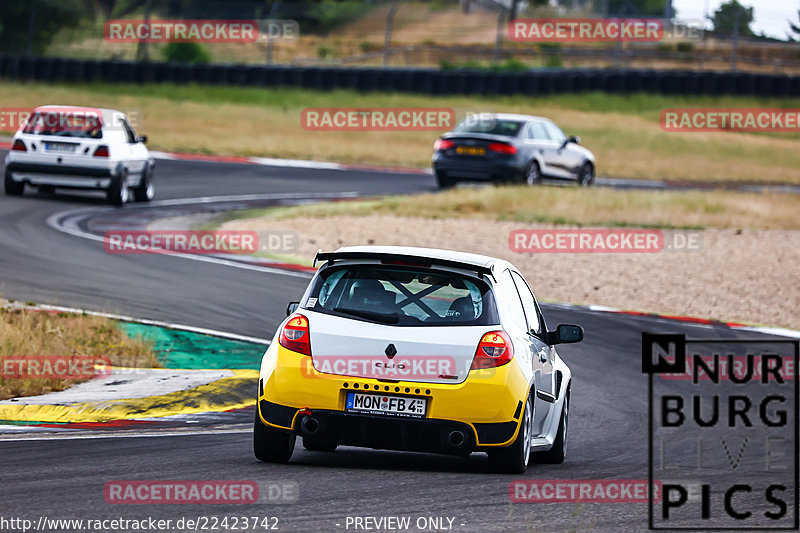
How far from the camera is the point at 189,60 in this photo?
48562 mm

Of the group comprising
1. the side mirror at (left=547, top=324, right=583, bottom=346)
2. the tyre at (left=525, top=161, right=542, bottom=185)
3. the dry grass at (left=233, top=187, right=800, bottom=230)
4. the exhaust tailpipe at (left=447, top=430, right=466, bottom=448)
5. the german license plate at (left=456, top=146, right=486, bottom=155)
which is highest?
the side mirror at (left=547, top=324, right=583, bottom=346)

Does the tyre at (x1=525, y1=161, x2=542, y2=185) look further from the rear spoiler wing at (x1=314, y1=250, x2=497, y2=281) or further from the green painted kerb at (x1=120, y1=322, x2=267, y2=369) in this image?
the rear spoiler wing at (x1=314, y1=250, x2=497, y2=281)

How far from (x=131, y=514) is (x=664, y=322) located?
1032 cm

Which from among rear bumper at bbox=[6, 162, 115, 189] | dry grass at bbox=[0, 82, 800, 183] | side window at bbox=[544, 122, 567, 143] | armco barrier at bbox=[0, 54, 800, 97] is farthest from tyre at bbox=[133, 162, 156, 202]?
armco barrier at bbox=[0, 54, 800, 97]

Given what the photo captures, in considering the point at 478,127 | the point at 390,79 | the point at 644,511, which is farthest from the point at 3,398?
the point at 390,79

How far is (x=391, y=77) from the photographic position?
42719mm

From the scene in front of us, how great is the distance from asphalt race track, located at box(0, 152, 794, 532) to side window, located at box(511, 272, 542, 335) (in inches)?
34.9

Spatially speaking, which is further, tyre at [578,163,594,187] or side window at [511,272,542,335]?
tyre at [578,163,594,187]

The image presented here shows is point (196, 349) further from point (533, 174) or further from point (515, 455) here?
point (533, 174)

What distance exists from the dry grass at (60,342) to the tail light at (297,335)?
10.1ft

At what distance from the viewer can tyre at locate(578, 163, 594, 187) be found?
2804cm

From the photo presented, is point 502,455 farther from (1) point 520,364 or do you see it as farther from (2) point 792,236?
(2) point 792,236

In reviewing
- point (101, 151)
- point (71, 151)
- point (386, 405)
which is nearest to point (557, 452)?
point (386, 405)

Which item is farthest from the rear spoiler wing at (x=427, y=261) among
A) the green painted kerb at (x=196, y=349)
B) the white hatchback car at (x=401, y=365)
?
the green painted kerb at (x=196, y=349)
